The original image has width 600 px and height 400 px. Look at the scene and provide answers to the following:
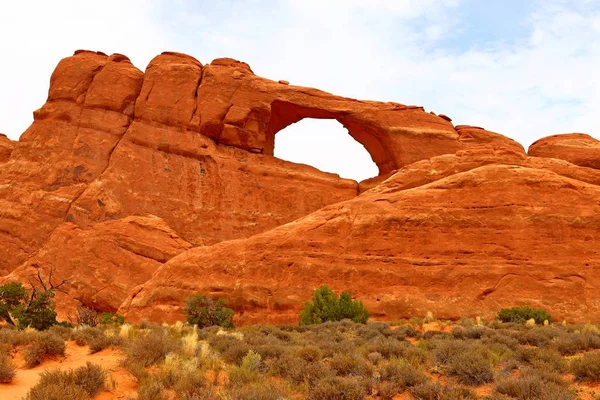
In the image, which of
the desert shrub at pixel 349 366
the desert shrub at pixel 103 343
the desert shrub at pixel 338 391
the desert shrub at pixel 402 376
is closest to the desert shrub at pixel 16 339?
the desert shrub at pixel 103 343

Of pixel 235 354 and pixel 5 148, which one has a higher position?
pixel 5 148

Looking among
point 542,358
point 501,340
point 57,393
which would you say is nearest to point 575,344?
point 501,340

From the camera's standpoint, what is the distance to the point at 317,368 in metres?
9.43

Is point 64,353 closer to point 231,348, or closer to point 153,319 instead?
point 231,348

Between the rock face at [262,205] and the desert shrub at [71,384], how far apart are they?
15778mm

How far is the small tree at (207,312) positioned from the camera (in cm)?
2250

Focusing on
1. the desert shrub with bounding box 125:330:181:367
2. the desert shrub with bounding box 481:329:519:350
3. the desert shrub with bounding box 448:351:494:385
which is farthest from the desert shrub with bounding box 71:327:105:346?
the desert shrub with bounding box 481:329:519:350

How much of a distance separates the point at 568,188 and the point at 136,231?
2661cm

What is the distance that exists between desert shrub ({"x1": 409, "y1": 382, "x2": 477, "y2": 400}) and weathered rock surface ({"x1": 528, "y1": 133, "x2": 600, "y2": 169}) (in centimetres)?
3482

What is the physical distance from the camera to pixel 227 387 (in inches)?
340

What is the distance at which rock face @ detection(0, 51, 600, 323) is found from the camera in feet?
79.8

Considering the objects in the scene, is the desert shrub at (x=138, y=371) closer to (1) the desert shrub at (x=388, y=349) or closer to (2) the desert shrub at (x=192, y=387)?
(2) the desert shrub at (x=192, y=387)

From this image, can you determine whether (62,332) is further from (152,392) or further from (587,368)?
(587,368)

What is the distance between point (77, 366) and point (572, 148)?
127 ft
